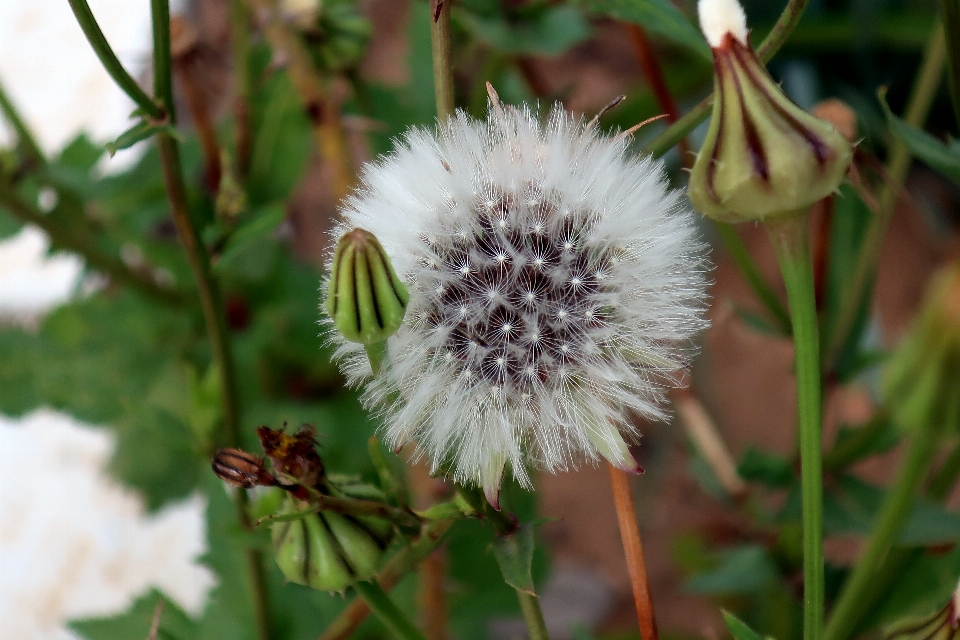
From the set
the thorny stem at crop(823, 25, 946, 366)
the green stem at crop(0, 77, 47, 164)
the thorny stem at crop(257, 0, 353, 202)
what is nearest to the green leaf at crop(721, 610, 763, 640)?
the thorny stem at crop(823, 25, 946, 366)

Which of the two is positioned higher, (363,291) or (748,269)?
(748,269)

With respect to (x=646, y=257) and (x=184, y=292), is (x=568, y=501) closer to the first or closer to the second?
(x=184, y=292)

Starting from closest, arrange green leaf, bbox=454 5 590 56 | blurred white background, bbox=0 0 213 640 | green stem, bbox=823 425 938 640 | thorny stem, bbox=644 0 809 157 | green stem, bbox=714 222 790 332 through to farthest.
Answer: green stem, bbox=823 425 938 640 < thorny stem, bbox=644 0 809 157 < green stem, bbox=714 222 790 332 < green leaf, bbox=454 5 590 56 < blurred white background, bbox=0 0 213 640

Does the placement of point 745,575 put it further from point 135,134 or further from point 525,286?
point 135,134

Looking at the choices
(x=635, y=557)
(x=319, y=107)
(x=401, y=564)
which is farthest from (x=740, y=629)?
(x=319, y=107)

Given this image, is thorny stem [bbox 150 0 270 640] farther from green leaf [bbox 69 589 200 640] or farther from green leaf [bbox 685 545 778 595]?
green leaf [bbox 685 545 778 595]

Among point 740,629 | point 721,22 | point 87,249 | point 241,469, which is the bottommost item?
point 740,629

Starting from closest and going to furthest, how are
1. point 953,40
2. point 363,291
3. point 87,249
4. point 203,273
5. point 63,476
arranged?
point 363,291 < point 953,40 < point 203,273 < point 87,249 < point 63,476
